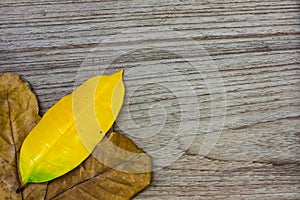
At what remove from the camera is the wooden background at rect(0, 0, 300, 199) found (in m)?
0.60

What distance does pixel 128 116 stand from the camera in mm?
606

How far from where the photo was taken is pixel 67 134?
0.56 metres

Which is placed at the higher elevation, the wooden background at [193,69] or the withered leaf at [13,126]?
the wooden background at [193,69]

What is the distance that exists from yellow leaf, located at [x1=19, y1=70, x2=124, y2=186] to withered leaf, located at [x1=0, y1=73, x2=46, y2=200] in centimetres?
1

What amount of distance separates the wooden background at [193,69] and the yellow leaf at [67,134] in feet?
0.11

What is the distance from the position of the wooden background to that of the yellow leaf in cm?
3

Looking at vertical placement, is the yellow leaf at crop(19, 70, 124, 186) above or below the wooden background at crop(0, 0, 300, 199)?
below

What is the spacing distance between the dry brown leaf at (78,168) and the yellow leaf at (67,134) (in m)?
0.01

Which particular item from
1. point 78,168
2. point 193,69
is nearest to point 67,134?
point 78,168

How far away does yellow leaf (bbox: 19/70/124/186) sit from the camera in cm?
56

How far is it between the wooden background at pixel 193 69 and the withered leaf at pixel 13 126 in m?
0.02

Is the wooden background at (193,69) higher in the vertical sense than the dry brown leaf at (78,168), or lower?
higher

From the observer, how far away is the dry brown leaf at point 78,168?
57 centimetres

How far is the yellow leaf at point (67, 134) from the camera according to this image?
0.56 meters
